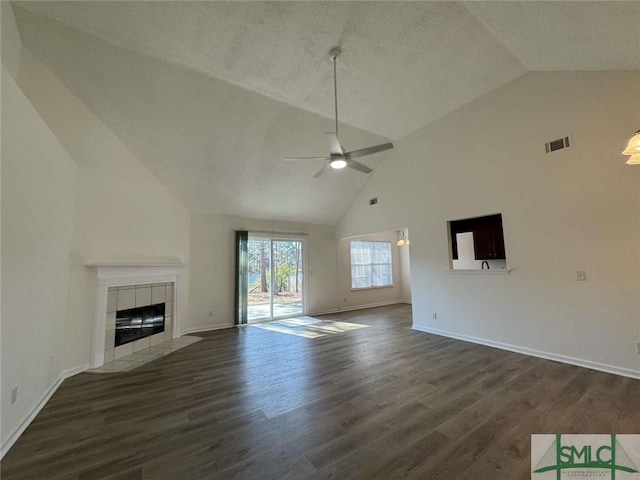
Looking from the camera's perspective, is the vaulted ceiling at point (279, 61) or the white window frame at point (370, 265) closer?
the vaulted ceiling at point (279, 61)

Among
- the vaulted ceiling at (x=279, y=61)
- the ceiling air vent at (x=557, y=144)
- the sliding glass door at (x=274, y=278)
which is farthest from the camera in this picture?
the sliding glass door at (x=274, y=278)

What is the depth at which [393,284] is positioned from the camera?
916 cm

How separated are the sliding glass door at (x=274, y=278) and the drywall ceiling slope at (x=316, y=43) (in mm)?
3693

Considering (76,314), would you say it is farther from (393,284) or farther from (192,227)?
(393,284)

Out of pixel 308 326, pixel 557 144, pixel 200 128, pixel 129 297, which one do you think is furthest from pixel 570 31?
pixel 129 297

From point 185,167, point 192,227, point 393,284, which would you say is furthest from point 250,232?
point 393,284

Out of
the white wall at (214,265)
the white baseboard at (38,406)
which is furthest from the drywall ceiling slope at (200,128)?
the white baseboard at (38,406)

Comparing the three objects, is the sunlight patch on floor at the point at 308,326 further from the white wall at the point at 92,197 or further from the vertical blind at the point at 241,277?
the white wall at the point at 92,197

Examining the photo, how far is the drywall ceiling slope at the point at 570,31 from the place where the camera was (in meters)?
2.38

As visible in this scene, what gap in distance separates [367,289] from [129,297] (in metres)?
6.17

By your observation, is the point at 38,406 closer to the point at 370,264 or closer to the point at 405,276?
the point at 370,264

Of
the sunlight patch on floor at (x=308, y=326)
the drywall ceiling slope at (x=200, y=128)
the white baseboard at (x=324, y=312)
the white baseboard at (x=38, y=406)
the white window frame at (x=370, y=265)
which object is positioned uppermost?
the drywall ceiling slope at (x=200, y=128)

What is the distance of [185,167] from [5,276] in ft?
10.6

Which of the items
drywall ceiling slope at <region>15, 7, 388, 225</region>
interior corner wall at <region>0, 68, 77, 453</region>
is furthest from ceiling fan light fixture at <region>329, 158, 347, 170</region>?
interior corner wall at <region>0, 68, 77, 453</region>
